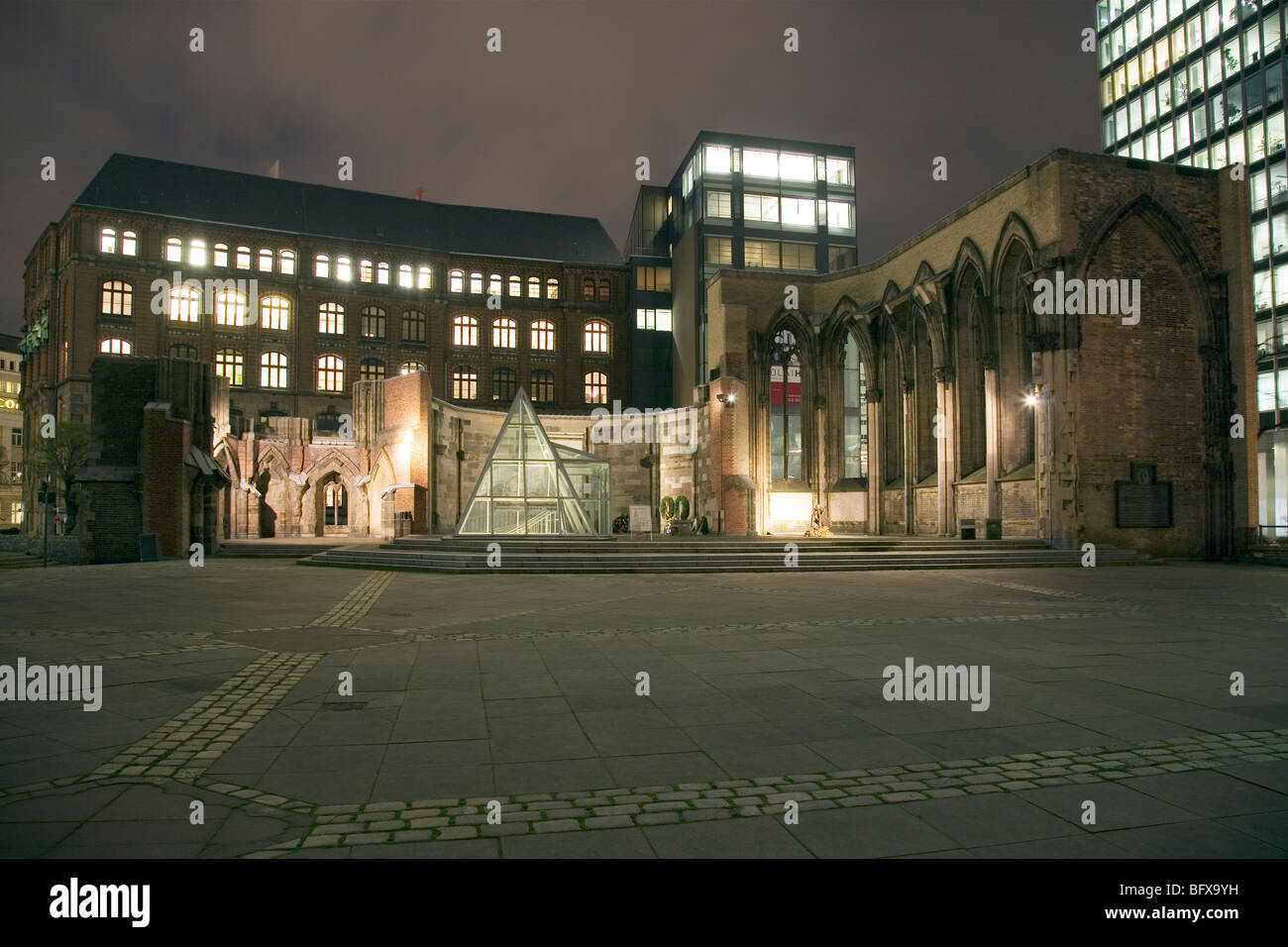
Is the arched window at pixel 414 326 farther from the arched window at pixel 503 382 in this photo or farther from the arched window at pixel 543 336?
the arched window at pixel 543 336

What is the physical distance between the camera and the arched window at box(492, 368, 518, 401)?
57.6 m

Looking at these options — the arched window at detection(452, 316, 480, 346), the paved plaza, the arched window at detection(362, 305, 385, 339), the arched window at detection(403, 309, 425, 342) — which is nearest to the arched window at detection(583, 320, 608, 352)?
the arched window at detection(452, 316, 480, 346)

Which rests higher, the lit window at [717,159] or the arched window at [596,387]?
the lit window at [717,159]

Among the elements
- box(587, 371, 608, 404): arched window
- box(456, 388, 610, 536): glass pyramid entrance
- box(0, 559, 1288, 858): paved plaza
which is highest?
box(587, 371, 608, 404): arched window

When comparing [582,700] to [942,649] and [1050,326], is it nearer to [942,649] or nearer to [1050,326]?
[942,649]

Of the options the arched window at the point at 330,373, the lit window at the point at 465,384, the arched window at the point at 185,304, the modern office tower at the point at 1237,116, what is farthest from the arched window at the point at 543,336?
the modern office tower at the point at 1237,116

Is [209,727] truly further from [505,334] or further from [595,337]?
[595,337]

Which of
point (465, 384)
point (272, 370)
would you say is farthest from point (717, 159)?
point (272, 370)

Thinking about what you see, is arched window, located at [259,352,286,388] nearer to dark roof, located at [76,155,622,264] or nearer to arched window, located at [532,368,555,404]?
dark roof, located at [76,155,622,264]

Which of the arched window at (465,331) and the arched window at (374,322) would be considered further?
the arched window at (465,331)

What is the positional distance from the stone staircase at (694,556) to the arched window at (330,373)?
33791 millimetres

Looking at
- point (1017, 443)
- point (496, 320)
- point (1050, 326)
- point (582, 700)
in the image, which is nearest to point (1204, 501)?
point (1017, 443)

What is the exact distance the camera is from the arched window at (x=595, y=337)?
59.3m

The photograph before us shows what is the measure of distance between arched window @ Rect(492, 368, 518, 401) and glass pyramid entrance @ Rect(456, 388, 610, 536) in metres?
30.3
